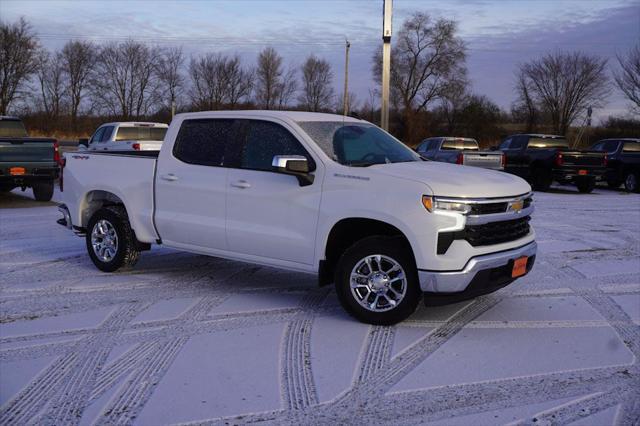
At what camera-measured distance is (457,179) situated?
537 centimetres

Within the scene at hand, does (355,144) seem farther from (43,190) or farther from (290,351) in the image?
(43,190)

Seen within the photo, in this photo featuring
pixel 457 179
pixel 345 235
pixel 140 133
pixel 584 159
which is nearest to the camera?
pixel 457 179

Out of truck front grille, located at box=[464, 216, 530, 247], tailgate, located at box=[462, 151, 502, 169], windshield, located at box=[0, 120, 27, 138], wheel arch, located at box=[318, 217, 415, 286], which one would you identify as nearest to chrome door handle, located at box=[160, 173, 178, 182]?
wheel arch, located at box=[318, 217, 415, 286]

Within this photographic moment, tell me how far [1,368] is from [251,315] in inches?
82.1

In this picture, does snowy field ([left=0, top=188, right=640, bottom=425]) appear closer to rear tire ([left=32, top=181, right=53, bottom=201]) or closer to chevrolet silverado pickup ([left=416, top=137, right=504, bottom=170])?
rear tire ([left=32, top=181, right=53, bottom=201])

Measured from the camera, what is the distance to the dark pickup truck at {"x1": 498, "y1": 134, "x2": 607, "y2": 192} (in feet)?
62.8

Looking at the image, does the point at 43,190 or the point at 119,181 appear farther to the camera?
the point at 43,190

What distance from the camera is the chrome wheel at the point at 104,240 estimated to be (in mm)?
7410

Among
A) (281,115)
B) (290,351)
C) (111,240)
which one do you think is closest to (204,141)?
(281,115)

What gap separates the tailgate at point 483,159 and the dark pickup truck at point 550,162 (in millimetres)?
2046

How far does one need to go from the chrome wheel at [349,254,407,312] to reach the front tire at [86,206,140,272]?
118 inches

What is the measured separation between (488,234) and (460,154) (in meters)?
13.1

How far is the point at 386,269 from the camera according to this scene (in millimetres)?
5484

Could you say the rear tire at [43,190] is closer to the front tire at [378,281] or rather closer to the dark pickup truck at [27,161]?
the dark pickup truck at [27,161]
